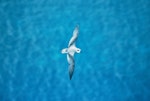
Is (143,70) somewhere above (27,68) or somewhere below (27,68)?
below

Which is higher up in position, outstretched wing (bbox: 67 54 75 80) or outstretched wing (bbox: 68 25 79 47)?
outstretched wing (bbox: 68 25 79 47)

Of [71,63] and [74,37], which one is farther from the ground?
[74,37]

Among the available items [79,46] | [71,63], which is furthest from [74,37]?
[71,63]

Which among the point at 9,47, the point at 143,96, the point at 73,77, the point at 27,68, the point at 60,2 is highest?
the point at 60,2

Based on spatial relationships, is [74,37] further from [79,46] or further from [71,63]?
[71,63]

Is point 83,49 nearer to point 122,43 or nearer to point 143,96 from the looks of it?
point 122,43

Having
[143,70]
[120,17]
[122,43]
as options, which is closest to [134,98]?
[143,70]

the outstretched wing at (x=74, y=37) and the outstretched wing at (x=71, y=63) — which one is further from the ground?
the outstretched wing at (x=74, y=37)
